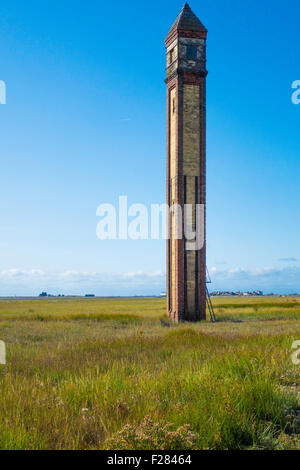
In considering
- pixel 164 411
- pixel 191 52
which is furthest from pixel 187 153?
pixel 164 411

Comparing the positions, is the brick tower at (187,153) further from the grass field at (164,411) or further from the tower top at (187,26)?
the grass field at (164,411)

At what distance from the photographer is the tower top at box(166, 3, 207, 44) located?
958 inches

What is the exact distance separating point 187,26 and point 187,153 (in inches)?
275

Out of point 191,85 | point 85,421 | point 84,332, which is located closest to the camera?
point 85,421

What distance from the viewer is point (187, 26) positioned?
80.2 ft

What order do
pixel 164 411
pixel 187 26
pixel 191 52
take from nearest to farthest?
pixel 164 411 → pixel 187 26 → pixel 191 52

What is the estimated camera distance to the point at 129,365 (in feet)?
28.7

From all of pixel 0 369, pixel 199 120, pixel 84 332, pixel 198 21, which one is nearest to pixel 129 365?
pixel 0 369

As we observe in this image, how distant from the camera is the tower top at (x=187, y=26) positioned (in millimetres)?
24344

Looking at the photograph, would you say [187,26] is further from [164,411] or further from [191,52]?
[164,411]

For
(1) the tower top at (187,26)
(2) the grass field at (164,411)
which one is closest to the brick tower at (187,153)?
(1) the tower top at (187,26)

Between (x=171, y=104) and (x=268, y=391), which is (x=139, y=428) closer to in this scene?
(x=268, y=391)

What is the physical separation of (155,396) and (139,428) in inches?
51.2

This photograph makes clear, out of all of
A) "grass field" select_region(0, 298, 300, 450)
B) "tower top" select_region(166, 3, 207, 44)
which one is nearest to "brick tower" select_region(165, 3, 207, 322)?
"tower top" select_region(166, 3, 207, 44)
